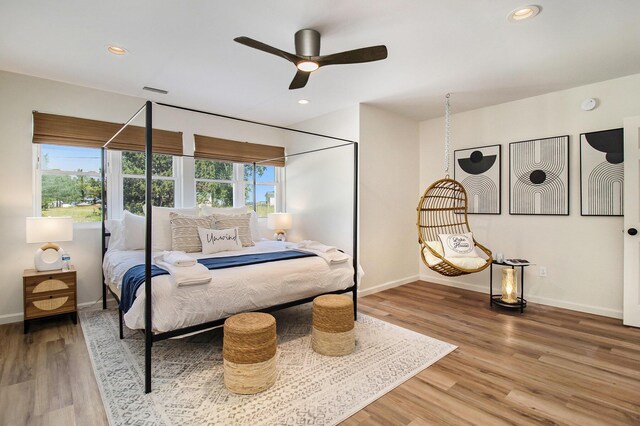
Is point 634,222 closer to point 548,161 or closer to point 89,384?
point 548,161

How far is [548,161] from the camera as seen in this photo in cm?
391

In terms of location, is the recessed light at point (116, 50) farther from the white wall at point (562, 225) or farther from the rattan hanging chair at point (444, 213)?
the rattan hanging chair at point (444, 213)

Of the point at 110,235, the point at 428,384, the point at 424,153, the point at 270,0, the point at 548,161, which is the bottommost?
the point at 428,384

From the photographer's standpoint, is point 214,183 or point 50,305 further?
point 214,183

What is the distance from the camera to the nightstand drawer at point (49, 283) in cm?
304

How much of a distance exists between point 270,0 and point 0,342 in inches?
140

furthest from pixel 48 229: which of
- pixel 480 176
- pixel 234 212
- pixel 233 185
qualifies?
pixel 480 176

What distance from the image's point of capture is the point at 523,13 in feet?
7.38

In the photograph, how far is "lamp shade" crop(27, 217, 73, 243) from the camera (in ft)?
10.1

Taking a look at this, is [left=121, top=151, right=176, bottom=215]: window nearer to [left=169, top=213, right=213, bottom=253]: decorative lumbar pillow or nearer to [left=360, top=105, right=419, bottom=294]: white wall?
[left=169, top=213, right=213, bottom=253]: decorative lumbar pillow

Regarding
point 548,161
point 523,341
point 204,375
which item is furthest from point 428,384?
point 548,161

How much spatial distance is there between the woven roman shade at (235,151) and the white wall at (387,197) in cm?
127

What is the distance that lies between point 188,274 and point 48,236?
6.32 ft

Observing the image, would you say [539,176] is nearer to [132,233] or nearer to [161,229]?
[161,229]
